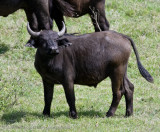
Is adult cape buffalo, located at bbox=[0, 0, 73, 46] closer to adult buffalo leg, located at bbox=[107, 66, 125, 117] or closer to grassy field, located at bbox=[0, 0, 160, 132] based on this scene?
grassy field, located at bbox=[0, 0, 160, 132]

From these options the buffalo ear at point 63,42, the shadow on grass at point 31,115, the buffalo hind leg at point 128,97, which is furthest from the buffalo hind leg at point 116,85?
the buffalo ear at point 63,42

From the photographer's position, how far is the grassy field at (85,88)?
829 centimetres

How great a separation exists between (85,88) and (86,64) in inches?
92.4

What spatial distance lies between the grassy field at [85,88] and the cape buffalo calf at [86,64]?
0.43 m

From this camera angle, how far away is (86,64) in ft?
28.8

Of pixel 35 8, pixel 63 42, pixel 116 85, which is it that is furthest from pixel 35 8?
pixel 116 85

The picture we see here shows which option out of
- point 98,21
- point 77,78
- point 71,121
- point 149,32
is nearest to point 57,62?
point 77,78

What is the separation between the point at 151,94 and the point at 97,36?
2272mm

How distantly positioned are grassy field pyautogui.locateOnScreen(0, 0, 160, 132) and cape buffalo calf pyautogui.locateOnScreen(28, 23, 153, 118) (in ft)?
1.43

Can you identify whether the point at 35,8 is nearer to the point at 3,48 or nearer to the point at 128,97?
the point at 3,48

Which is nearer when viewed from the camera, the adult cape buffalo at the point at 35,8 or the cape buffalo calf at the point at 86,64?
the cape buffalo calf at the point at 86,64

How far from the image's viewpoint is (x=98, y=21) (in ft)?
40.0

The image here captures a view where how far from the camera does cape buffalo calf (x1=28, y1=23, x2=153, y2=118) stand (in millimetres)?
8594

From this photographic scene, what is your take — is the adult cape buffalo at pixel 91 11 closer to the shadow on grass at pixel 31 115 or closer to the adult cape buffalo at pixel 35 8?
the adult cape buffalo at pixel 35 8
